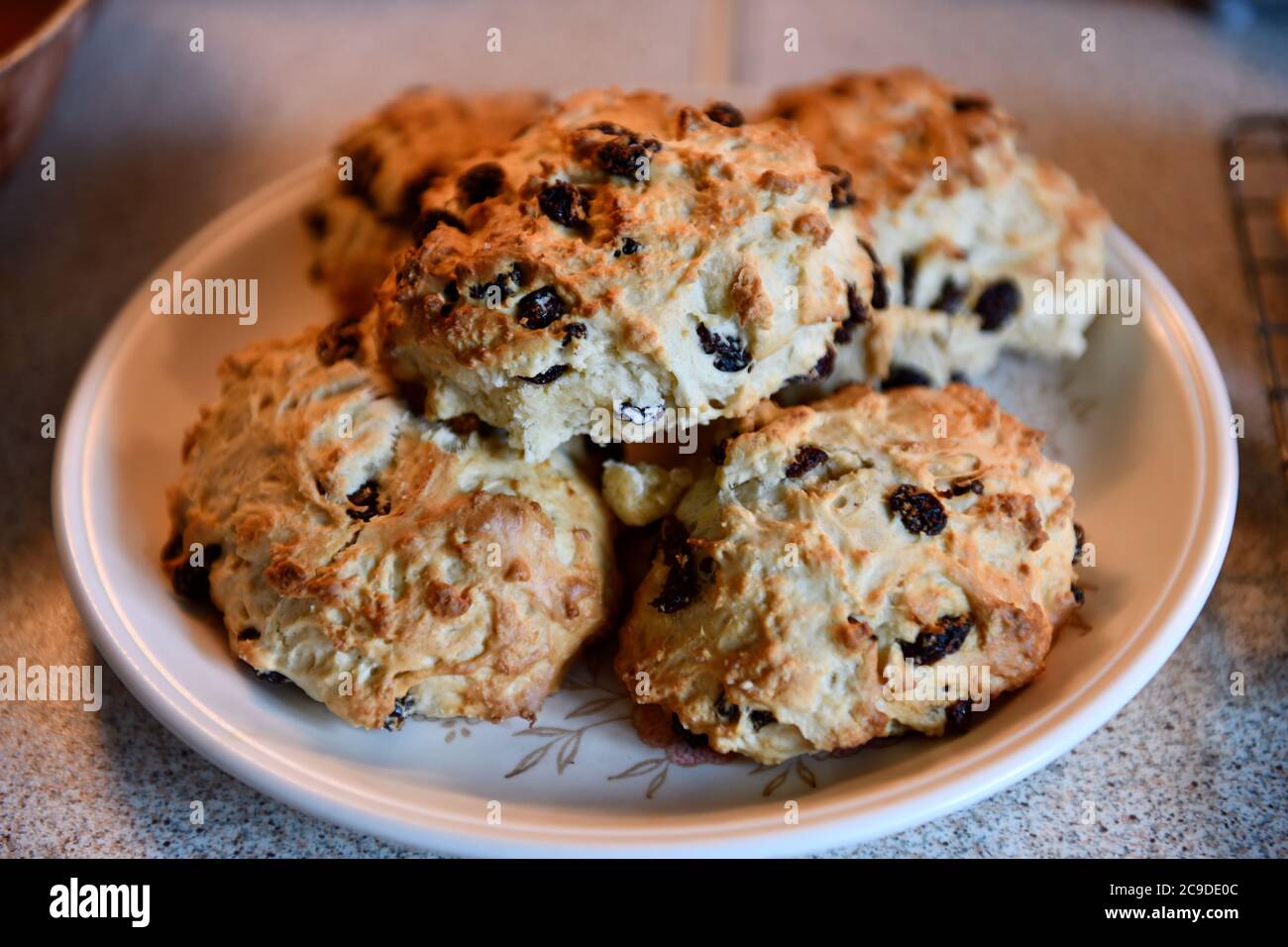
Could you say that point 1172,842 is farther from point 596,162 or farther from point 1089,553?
point 596,162

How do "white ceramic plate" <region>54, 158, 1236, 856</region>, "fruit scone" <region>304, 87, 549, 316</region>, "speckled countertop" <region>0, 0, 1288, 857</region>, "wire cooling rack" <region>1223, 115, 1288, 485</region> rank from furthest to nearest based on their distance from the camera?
1. "wire cooling rack" <region>1223, 115, 1288, 485</region>
2. "fruit scone" <region>304, 87, 549, 316</region>
3. "speckled countertop" <region>0, 0, 1288, 857</region>
4. "white ceramic plate" <region>54, 158, 1236, 856</region>

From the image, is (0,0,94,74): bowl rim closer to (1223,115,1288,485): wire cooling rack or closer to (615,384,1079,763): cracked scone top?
(615,384,1079,763): cracked scone top

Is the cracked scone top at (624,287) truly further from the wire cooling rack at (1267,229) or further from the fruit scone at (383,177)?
the wire cooling rack at (1267,229)

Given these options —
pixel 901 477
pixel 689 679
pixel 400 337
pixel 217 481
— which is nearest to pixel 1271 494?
pixel 901 477

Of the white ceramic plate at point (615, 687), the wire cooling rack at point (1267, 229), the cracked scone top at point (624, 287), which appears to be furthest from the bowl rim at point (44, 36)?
the wire cooling rack at point (1267, 229)

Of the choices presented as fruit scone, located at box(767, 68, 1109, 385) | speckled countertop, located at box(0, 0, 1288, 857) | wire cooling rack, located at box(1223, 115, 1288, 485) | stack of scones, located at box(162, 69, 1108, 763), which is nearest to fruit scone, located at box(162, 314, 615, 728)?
stack of scones, located at box(162, 69, 1108, 763)

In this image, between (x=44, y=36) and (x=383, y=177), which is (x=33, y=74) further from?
(x=383, y=177)

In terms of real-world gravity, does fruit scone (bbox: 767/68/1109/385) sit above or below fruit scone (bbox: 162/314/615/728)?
above
